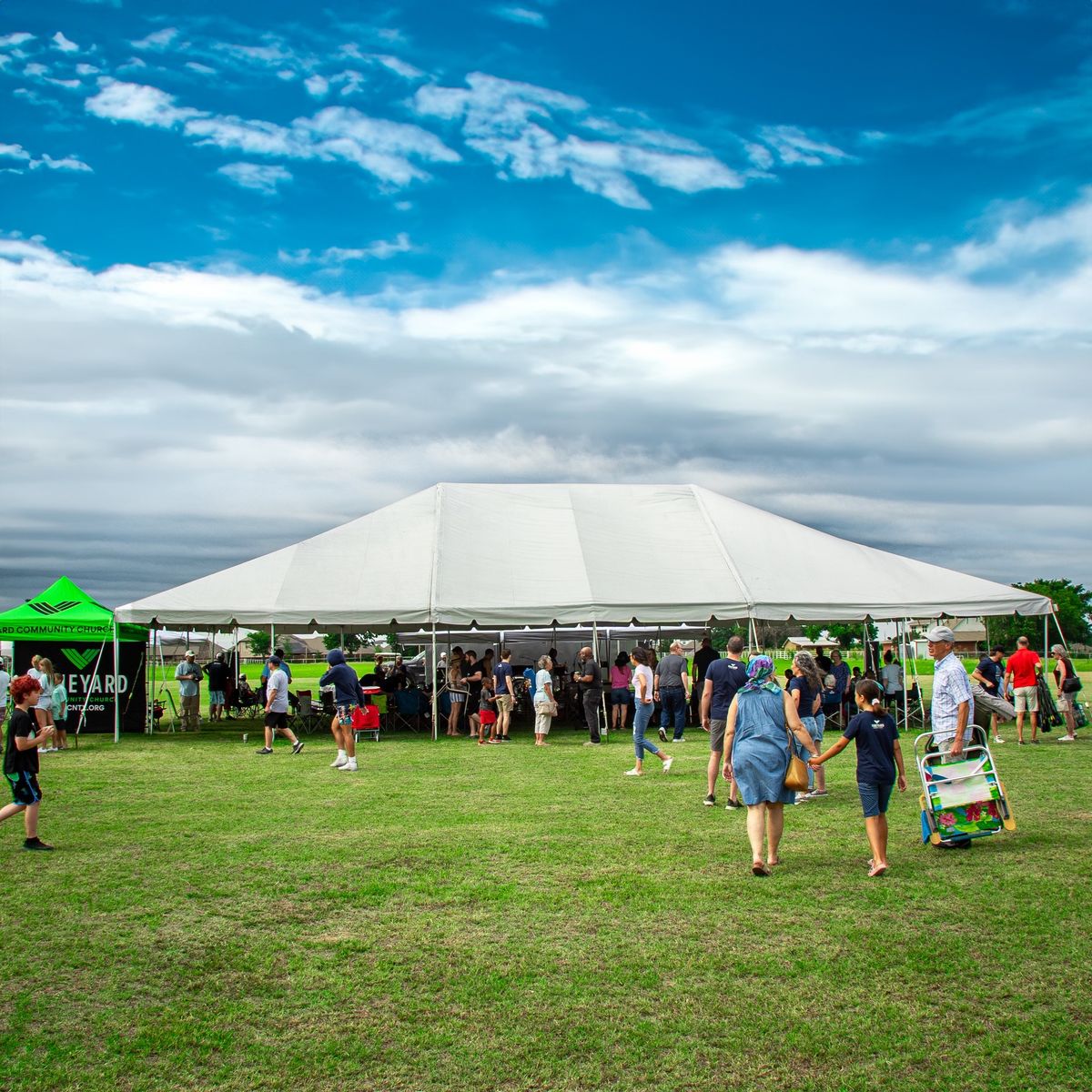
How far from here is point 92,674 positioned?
1916 cm

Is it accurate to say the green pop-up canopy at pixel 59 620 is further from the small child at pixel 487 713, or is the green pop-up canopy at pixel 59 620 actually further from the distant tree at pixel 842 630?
the distant tree at pixel 842 630

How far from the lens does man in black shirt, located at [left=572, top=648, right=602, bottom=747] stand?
1579cm

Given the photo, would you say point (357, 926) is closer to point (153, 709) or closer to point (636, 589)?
point (636, 589)

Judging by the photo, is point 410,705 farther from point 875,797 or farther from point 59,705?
point 875,797

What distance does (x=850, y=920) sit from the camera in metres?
5.82

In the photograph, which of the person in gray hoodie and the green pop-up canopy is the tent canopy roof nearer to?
the green pop-up canopy

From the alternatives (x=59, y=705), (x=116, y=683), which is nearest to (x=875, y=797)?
(x=59, y=705)

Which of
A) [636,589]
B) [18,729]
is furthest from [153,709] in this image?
[18,729]

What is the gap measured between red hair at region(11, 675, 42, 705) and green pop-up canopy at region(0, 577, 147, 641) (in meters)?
10.9

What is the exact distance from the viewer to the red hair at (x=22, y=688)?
25.1 feet

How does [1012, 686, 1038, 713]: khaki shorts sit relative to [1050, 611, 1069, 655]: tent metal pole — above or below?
below

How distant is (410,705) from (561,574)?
12.7ft

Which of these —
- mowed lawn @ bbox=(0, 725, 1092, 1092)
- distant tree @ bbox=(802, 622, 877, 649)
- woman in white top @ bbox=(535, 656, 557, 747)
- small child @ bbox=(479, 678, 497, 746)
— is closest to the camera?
mowed lawn @ bbox=(0, 725, 1092, 1092)

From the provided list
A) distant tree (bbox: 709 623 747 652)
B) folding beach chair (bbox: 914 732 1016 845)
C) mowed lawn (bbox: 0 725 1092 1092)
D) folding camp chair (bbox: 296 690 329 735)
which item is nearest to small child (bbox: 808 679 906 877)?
mowed lawn (bbox: 0 725 1092 1092)
